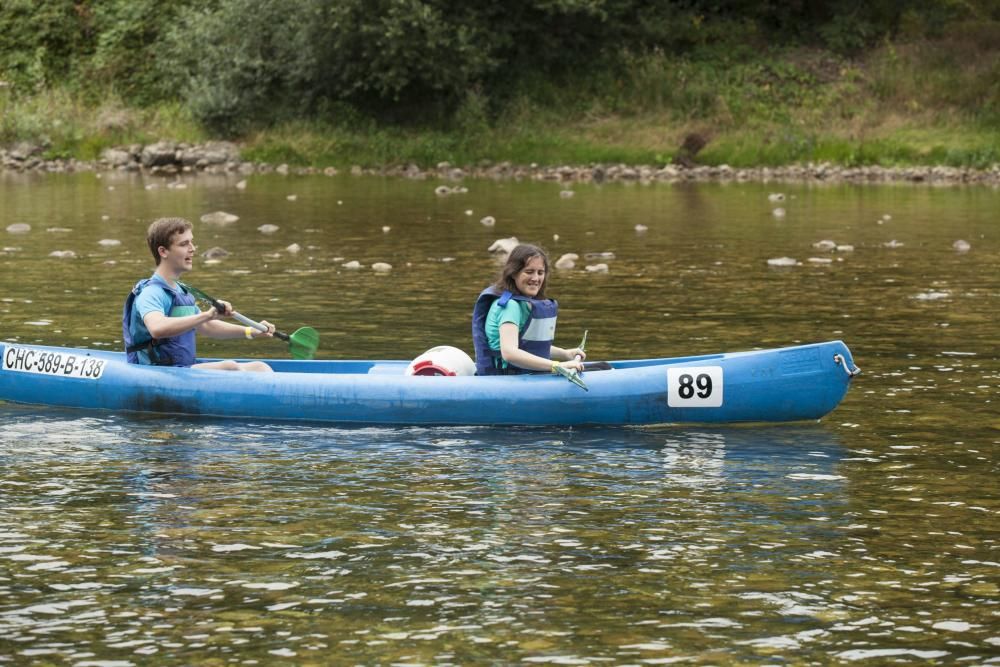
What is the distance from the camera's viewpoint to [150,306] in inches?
364

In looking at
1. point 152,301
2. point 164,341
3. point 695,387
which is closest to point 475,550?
point 695,387

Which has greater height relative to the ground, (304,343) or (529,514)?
(304,343)

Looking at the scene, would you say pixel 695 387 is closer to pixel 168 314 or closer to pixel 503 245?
pixel 168 314

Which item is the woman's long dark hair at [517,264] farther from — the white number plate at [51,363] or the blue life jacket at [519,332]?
the white number plate at [51,363]

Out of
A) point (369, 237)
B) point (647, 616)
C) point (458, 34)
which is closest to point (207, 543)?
point (647, 616)

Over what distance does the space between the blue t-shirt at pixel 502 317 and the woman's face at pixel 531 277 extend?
82mm

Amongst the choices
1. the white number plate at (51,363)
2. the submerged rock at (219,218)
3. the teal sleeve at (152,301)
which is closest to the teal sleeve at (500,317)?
the teal sleeve at (152,301)

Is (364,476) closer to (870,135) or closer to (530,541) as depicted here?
(530,541)

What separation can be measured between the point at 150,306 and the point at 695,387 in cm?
305

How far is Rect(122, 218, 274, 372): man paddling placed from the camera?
30.3 feet

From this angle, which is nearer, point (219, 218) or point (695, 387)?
point (695, 387)

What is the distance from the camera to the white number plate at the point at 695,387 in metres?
8.82

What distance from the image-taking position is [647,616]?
18.4 ft

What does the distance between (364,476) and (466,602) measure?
215 centimetres
